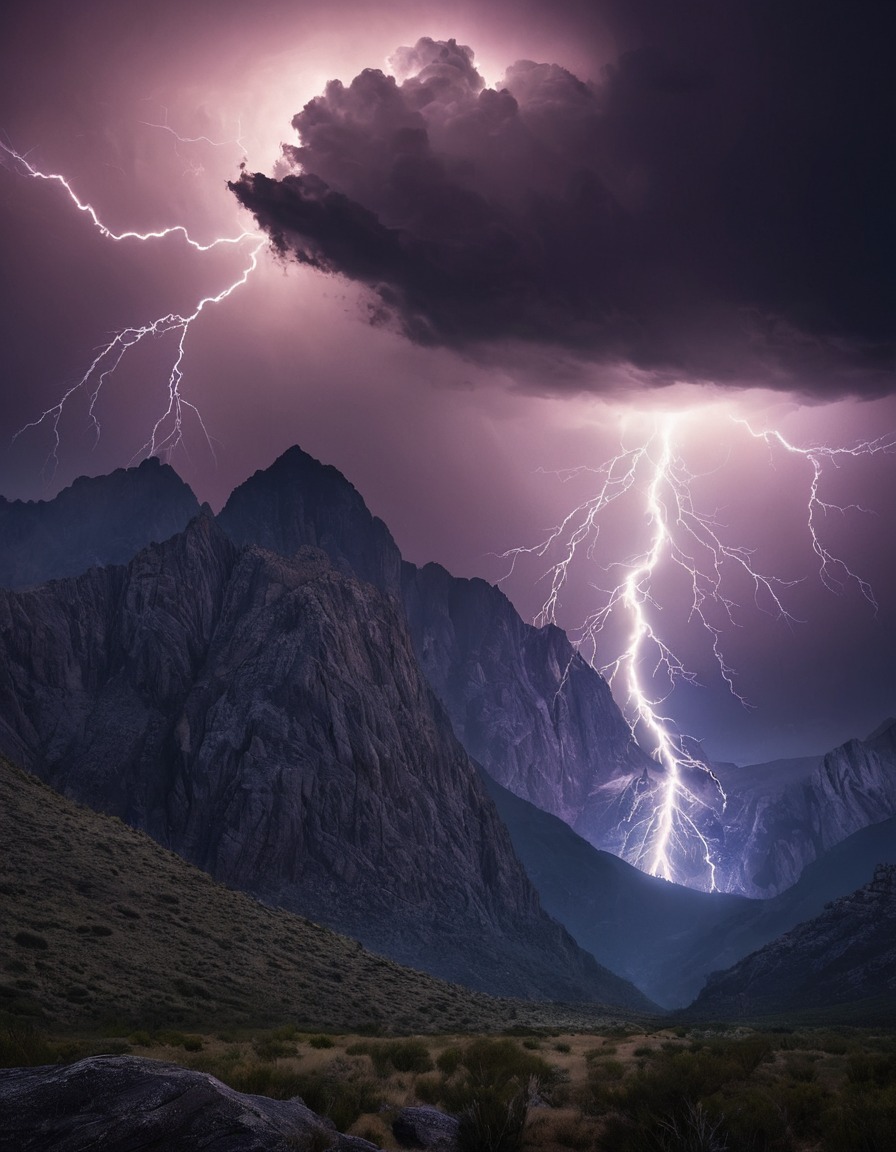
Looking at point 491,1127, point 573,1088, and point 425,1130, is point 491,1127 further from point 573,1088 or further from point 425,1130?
point 573,1088

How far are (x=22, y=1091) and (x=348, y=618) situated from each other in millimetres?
129838

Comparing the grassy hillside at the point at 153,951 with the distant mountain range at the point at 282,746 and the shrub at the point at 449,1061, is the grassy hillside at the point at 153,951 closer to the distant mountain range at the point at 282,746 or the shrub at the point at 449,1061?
the shrub at the point at 449,1061

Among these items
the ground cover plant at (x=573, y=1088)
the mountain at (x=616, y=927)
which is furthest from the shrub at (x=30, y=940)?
the mountain at (x=616, y=927)

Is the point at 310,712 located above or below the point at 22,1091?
above

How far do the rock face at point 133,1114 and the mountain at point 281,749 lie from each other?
93382 mm

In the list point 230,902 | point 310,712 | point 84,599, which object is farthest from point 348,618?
point 230,902

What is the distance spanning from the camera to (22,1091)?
35.6 ft

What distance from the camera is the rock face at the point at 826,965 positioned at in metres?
84.7

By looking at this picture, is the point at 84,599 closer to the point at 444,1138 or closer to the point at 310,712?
the point at 310,712

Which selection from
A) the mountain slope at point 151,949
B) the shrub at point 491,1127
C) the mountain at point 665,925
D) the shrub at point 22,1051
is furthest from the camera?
the mountain at point 665,925

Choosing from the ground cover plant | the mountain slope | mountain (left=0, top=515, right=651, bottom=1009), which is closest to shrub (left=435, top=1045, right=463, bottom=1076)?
the ground cover plant

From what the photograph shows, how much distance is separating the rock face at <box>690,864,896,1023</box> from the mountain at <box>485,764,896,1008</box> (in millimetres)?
66509

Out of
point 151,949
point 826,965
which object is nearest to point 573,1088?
point 151,949

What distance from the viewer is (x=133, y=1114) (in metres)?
10.5
